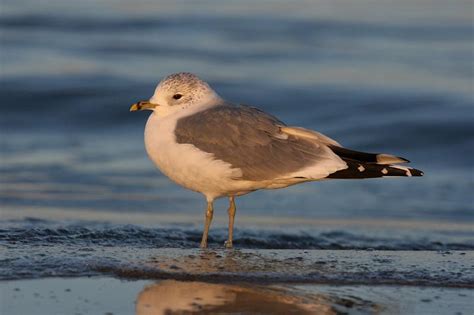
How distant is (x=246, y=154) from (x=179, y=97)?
58 cm

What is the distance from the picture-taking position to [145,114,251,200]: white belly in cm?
590

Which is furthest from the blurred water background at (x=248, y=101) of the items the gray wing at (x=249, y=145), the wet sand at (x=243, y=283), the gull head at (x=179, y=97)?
the wet sand at (x=243, y=283)

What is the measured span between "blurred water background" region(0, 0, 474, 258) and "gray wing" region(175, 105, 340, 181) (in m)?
0.96

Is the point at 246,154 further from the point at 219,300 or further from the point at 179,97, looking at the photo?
the point at 219,300

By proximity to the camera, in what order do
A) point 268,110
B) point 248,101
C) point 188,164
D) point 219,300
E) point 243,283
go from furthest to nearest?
point 248,101
point 268,110
point 188,164
point 243,283
point 219,300

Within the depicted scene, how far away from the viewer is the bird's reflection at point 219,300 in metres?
4.36

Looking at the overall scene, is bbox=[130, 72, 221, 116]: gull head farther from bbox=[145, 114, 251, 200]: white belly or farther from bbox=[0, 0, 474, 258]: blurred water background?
bbox=[0, 0, 474, 258]: blurred water background

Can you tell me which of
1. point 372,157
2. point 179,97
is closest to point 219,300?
point 372,157

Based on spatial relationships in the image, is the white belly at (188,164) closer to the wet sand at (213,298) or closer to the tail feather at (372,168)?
the tail feather at (372,168)

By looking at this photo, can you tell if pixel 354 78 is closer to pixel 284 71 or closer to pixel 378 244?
pixel 284 71

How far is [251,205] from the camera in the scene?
330 inches

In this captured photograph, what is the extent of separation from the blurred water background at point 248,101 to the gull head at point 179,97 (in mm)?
855

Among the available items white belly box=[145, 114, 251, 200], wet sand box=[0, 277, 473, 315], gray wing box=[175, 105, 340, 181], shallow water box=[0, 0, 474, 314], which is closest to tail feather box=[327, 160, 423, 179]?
gray wing box=[175, 105, 340, 181]

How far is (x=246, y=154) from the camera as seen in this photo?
19.5ft
